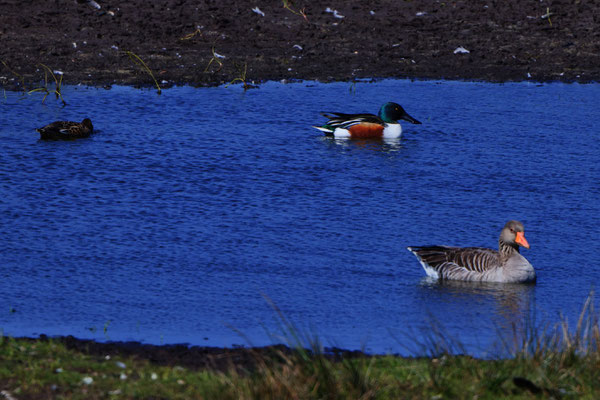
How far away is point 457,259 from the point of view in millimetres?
12156

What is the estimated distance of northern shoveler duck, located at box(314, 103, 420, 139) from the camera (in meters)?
19.5

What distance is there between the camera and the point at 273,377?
7.41 meters

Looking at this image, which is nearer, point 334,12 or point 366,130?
point 366,130

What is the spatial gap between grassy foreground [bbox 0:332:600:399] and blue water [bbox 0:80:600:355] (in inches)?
33.4

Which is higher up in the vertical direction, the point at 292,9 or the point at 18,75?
the point at 292,9

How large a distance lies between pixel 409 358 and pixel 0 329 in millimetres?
4094

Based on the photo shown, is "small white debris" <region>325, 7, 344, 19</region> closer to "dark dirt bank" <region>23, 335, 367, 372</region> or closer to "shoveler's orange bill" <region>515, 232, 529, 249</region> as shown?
"shoveler's orange bill" <region>515, 232, 529, 249</region>

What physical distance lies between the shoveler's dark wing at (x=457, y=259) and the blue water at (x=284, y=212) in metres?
0.25

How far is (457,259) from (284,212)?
318 centimetres

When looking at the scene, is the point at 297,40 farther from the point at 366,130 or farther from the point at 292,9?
the point at 366,130

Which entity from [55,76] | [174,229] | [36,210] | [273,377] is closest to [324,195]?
[174,229]

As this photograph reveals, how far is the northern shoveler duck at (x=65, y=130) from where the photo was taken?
59.5ft

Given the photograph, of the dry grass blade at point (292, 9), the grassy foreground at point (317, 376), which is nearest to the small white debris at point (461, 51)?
the dry grass blade at point (292, 9)

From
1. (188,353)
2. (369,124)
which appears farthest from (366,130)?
(188,353)
